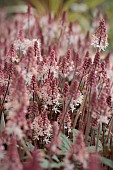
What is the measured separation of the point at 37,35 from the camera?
8.98 feet

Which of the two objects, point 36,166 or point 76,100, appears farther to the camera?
point 76,100

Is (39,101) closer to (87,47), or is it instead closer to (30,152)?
(30,152)

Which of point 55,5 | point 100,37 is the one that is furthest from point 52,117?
point 55,5

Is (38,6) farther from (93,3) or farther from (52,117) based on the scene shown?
(52,117)

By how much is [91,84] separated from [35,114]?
238mm

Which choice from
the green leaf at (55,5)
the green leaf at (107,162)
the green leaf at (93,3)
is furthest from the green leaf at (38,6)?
the green leaf at (107,162)

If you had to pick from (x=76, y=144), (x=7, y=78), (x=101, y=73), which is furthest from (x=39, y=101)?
(x=76, y=144)

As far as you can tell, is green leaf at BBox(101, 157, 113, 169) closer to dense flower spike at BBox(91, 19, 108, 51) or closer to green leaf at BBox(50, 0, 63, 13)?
dense flower spike at BBox(91, 19, 108, 51)

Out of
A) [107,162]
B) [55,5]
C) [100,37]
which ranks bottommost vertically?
[107,162]

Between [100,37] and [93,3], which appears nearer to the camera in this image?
[100,37]

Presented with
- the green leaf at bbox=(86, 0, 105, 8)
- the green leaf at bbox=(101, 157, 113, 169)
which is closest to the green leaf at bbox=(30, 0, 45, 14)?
the green leaf at bbox=(86, 0, 105, 8)

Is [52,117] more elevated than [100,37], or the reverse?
A: [100,37]

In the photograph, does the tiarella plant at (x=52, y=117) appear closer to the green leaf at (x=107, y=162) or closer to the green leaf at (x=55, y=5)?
the green leaf at (x=107, y=162)

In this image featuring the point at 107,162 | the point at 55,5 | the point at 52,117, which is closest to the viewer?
the point at 107,162
